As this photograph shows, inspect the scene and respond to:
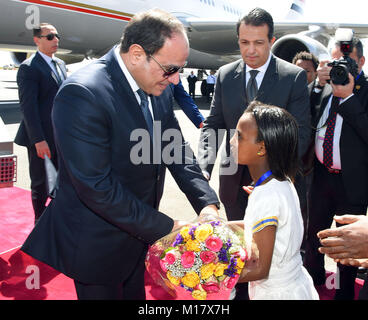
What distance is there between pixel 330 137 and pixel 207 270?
5.89ft

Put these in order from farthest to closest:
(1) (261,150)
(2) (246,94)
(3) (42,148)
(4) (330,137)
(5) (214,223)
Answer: (3) (42,148), (4) (330,137), (2) (246,94), (1) (261,150), (5) (214,223)

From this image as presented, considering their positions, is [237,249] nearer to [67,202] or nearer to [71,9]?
[67,202]

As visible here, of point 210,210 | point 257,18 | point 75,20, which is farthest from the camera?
point 75,20

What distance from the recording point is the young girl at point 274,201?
157 cm

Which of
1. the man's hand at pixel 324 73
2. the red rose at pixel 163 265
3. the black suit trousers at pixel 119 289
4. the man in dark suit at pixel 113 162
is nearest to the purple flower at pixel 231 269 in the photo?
the red rose at pixel 163 265

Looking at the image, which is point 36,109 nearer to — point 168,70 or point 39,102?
point 39,102

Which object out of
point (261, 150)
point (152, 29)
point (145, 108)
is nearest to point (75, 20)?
point (145, 108)

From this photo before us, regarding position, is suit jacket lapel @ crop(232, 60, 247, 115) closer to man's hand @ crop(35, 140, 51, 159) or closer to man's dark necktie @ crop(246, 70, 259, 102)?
man's dark necktie @ crop(246, 70, 259, 102)

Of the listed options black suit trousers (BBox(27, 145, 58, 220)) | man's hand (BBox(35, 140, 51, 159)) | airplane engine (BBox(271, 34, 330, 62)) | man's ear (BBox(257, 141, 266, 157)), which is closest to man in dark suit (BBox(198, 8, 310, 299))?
man's ear (BBox(257, 141, 266, 157))

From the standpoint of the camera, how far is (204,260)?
1.38m

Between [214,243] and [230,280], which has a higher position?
[214,243]

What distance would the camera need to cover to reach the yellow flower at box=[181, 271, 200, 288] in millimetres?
1389

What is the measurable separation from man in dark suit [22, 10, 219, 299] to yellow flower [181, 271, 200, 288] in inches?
10.5
